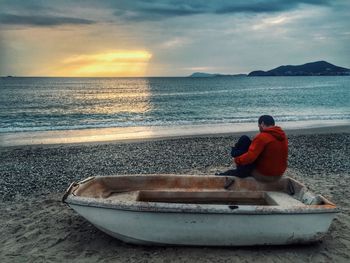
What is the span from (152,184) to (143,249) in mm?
1813

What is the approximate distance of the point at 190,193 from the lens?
7.38 metres

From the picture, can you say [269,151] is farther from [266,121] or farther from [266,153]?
[266,121]

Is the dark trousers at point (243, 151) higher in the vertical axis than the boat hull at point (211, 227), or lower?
higher

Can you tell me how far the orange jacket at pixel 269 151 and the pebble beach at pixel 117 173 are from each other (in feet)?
5.02

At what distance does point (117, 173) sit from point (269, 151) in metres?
5.72

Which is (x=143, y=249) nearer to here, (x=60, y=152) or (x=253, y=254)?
(x=253, y=254)

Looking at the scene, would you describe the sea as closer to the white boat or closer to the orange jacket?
the orange jacket

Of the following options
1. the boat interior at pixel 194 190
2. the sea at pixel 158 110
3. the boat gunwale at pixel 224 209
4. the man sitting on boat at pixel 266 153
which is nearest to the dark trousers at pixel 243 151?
the man sitting on boat at pixel 266 153

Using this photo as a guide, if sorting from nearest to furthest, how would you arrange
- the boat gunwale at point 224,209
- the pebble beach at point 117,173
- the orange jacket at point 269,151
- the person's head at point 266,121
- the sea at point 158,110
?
the boat gunwale at point 224,209, the pebble beach at point 117,173, the orange jacket at point 269,151, the person's head at point 266,121, the sea at point 158,110

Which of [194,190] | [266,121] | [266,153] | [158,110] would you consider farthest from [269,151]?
[158,110]

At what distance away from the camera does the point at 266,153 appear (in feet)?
22.8

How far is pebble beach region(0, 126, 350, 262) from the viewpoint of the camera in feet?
19.7

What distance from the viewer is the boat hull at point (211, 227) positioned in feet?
19.2

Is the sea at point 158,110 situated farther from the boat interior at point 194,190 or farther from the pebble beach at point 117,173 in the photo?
the boat interior at point 194,190
